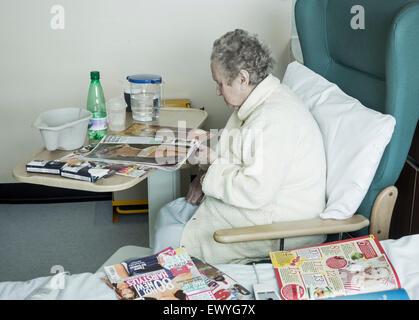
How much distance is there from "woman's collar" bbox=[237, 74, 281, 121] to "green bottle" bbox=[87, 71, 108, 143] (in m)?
0.68

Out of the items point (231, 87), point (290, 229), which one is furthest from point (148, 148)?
point (290, 229)

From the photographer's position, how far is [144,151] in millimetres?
1860

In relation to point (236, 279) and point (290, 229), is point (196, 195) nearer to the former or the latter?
point (290, 229)

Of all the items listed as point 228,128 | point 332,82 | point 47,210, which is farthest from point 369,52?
point 47,210

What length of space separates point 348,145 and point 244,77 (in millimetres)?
424

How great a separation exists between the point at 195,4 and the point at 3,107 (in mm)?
1294

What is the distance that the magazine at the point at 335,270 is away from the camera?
1279 mm

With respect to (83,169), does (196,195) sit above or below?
below

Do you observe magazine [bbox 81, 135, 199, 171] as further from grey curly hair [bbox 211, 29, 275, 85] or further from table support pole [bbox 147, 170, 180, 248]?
grey curly hair [bbox 211, 29, 275, 85]

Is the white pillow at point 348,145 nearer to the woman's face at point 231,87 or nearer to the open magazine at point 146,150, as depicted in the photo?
the woman's face at point 231,87

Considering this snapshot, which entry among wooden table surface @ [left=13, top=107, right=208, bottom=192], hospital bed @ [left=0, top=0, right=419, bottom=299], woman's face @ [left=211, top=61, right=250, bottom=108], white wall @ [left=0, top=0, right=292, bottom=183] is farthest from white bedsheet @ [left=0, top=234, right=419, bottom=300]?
white wall @ [left=0, top=0, right=292, bottom=183]

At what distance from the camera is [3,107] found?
2904 millimetres

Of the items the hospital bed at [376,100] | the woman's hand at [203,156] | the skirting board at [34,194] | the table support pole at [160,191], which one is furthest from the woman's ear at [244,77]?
the skirting board at [34,194]

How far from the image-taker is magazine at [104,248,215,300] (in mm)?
1266
